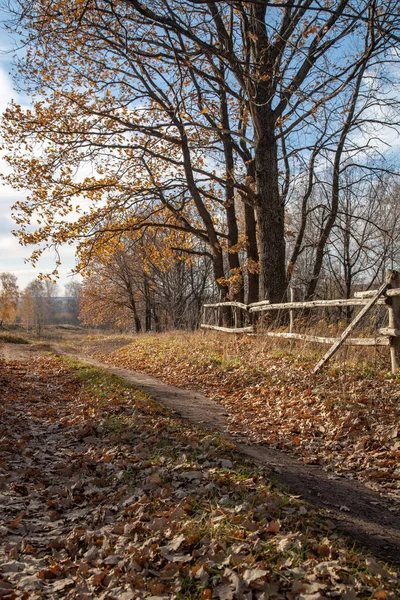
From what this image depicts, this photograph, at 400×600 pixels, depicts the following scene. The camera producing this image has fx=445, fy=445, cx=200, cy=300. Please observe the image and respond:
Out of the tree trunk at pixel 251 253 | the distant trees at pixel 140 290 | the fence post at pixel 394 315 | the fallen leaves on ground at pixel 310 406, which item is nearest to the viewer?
the fallen leaves on ground at pixel 310 406

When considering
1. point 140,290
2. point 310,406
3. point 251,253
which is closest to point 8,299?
point 140,290

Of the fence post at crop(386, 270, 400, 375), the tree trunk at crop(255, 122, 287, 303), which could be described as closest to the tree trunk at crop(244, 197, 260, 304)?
the tree trunk at crop(255, 122, 287, 303)

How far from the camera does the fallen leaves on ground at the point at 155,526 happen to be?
301 cm

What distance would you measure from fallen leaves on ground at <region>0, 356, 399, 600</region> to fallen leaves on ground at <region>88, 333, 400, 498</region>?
1.34 metres

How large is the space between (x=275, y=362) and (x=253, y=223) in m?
7.49

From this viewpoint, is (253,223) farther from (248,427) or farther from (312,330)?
(248,427)

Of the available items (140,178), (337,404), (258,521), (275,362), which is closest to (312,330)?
(275,362)

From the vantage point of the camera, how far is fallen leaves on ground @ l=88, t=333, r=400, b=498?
5.80 metres

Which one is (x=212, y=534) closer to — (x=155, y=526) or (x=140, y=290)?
(x=155, y=526)

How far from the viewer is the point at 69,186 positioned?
14344 millimetres

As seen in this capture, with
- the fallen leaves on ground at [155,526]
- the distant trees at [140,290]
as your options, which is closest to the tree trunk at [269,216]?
the fallen leaves on ground at [155,526]

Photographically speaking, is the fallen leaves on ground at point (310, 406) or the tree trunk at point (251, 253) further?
the tree trunk at point (251, 253)

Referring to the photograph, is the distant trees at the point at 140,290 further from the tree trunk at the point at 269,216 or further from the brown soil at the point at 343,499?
the brown soil at the point at 343,499

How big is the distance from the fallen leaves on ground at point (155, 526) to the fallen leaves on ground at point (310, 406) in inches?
52.7
